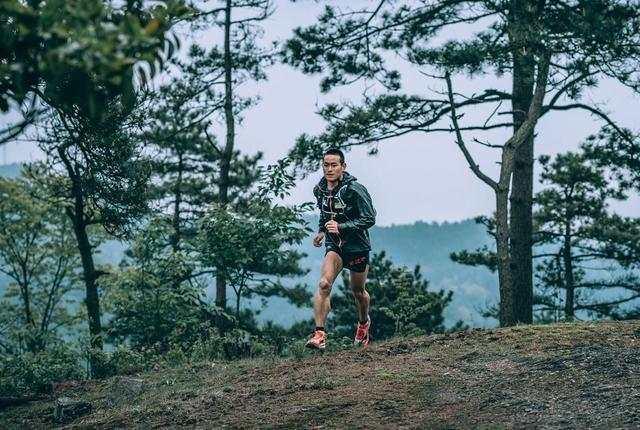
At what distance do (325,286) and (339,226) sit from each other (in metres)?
0.66

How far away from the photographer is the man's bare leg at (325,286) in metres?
7.28

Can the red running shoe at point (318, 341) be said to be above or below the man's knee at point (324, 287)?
below

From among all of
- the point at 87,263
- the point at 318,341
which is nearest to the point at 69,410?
the point at 318,341

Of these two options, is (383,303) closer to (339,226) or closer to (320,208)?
(320,208)

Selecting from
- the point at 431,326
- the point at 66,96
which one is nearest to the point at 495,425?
the point at 66,96

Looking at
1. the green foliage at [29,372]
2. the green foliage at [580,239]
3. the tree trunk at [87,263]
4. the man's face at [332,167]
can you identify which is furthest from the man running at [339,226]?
the green foliage at [580,239]

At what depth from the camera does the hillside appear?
495 centimetres

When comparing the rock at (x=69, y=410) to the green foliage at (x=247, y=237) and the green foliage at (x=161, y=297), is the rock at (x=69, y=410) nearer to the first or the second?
the green foliage at (x=247, y=237)

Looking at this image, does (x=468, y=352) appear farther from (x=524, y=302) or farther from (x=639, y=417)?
(x=524, y=302)

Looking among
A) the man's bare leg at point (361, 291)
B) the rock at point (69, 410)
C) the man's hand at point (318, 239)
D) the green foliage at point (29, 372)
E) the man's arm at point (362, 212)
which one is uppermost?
the man's arm at point (362, 212)

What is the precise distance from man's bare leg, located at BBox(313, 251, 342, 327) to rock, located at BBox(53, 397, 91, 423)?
8.49 feet

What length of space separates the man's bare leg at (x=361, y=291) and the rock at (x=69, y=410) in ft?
10.3

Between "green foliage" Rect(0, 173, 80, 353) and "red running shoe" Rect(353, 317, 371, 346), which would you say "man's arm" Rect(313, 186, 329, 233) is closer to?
"red running shoe" Rect(353, 317, 371, 346)

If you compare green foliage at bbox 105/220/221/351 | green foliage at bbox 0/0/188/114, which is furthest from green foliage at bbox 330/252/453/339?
green foliage at bbox 0/0/188/114
